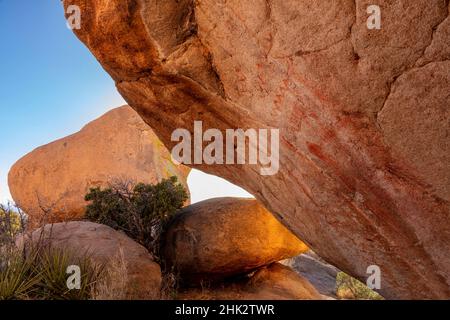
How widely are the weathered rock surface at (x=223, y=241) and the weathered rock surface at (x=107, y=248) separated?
6.32 ft

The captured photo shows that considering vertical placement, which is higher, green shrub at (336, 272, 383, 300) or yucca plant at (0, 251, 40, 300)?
yucca plant at (0, 251, 40, 300)

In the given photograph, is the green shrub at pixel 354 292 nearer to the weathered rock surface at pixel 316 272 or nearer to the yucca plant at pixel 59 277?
the weathered rock surface at pixel 316 272

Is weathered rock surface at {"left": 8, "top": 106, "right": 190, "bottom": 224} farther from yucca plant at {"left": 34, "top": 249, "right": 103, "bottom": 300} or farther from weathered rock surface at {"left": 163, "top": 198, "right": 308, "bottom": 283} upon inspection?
yucca plant at {"left": 34, "top": 249, "right": 103, "bottom": 300}

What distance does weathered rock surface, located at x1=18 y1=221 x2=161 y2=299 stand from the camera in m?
5.65

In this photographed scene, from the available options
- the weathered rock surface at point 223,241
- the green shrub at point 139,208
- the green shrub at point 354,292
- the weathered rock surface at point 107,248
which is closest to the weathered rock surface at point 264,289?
the weathered rock surface at point 223,241

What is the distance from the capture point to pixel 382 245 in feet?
14.4

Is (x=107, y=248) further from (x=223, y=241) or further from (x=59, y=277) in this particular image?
(x=223, y=241)

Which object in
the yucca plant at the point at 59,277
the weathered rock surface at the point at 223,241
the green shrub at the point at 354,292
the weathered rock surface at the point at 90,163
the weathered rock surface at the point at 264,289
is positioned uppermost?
the weathered rock surface at the point at 90,163

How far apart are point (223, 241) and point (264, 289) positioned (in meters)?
1.78

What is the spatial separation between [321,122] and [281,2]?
150 centimetres

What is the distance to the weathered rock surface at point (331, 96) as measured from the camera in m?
3.29

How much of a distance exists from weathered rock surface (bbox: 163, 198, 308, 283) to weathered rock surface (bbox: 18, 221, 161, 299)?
1.93 m

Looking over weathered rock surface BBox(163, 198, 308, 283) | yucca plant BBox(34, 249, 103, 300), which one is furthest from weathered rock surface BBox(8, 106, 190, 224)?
yucca plant BBox(34, 249, 103, 300)

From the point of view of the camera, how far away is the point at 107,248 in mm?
5945
